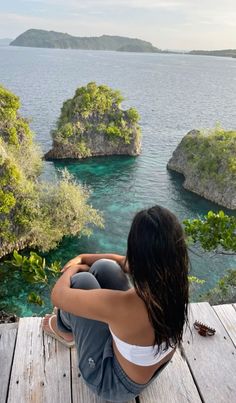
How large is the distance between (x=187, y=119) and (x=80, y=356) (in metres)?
81.1

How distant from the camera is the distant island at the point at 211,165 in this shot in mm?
33438

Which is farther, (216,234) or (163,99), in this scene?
(163,99)

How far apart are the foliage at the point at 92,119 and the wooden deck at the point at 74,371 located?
41.0m

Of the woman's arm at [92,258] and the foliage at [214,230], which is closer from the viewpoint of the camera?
the woman's arm at [92,258]

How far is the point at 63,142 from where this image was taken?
1756 inches

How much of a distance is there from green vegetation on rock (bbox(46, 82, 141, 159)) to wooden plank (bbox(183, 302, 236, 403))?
4100 cm

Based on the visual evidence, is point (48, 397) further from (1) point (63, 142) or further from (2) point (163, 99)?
(2) point (163, 99)

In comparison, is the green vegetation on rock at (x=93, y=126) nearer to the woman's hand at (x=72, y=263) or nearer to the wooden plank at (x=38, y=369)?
the wooden plank at (x=38, y=369)

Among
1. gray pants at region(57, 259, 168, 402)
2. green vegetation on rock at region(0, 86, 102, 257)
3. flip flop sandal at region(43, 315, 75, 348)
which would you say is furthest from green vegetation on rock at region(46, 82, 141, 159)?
gray pants at region(57, 259, 168, 402)

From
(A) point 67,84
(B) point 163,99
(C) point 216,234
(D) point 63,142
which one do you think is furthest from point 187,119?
(C) point 216,234

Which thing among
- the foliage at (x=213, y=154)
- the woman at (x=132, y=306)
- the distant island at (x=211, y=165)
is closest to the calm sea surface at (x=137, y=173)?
the distant island at (x=211, y=165)

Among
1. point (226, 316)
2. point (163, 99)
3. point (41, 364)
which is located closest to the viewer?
point (41, 364)

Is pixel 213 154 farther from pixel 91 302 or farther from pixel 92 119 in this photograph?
pixel 91 302

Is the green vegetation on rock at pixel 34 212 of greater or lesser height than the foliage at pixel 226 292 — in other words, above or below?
below
